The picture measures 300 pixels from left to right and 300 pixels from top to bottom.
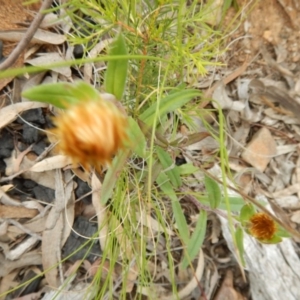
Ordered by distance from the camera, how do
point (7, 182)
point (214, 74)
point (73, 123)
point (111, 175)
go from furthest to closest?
point (214, 74) → point (7, 182) → point (111, 175) → point (73, 123)

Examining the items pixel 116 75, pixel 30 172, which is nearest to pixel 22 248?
pixel 30 172

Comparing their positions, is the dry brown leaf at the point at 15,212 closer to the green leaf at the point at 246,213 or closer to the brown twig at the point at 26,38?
the brown twig at the point at 26,38

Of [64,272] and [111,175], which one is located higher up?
[111,175]

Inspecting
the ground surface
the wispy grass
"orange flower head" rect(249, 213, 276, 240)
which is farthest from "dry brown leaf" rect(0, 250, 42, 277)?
"orange flower head" rect(249, 213, 276, 240)

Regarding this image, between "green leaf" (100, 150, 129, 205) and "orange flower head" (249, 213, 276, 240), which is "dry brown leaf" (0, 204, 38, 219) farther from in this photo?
"orange flower head" (249, 213, 276, 240)

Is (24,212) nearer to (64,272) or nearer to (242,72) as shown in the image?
(64,272)

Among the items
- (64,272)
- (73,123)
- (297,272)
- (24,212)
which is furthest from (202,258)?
(73,123)
